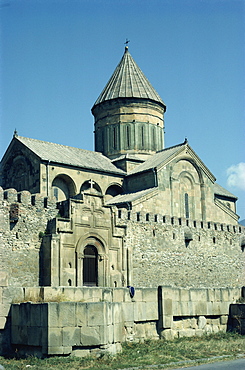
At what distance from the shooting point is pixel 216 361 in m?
13.1

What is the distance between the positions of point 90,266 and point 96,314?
7203mm

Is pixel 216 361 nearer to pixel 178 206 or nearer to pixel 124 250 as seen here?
pixel 124 250

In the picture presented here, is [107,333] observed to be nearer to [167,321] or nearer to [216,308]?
[167,321]

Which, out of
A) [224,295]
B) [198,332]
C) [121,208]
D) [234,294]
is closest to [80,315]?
[198,332]

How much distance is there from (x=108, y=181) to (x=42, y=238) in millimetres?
13832

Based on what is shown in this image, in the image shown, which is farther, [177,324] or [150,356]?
[177,324]

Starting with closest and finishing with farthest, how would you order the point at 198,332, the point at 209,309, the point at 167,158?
the point at 198,332
the point at 209,309
the point at 167,158

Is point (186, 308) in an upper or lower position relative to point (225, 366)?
upper

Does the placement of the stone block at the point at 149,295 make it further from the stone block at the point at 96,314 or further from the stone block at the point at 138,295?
the stone block at the point at 96,314

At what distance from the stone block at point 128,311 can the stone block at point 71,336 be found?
2006mm

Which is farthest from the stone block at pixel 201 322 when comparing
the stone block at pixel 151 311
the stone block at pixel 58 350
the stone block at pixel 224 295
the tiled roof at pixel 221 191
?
the tiled roof at pixel 221 191

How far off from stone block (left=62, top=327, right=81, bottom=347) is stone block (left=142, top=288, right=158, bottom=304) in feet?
9.84

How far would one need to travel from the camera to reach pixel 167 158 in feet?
102

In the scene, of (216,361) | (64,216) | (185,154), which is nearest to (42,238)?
(64,216)
